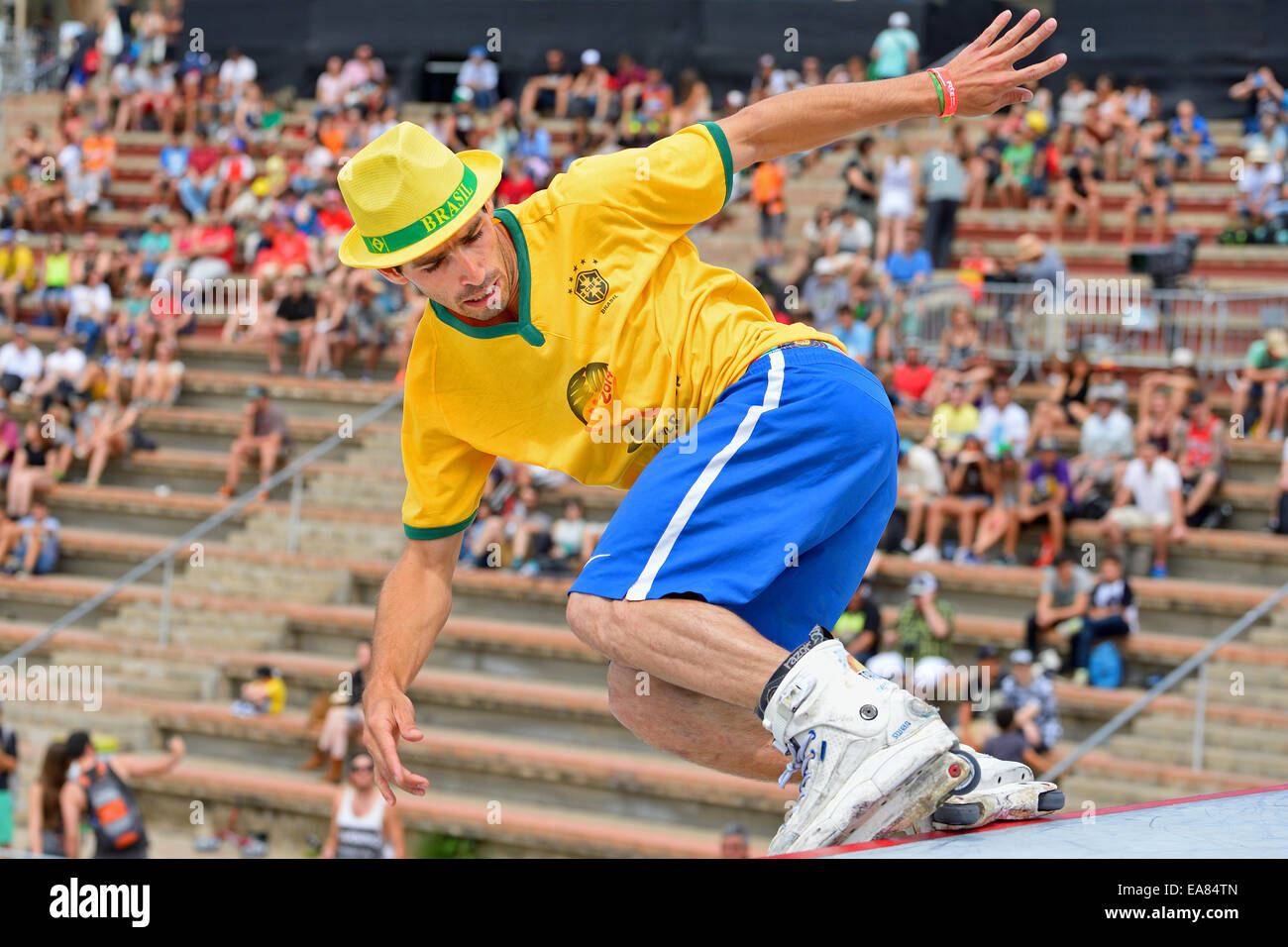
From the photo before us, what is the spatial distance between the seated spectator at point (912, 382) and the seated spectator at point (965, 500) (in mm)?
876

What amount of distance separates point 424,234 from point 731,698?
1.11 metres

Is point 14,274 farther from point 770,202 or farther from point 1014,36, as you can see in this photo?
point 1014,36

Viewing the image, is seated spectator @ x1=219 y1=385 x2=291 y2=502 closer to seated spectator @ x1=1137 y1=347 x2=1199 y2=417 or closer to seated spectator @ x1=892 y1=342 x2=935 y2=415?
seated spectator @ x1=892 y1=342 x2=935 y2=415

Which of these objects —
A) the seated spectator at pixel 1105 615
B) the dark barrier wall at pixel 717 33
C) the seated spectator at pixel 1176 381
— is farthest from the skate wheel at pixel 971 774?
the dark barrier wall at pixel 717 33

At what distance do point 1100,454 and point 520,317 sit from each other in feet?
29.6

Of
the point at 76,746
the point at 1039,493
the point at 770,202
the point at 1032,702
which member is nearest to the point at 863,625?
the point at 1032,702

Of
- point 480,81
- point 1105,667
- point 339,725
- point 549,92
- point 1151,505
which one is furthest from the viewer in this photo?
point 480,81

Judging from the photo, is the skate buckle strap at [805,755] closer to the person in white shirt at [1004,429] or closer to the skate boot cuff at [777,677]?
the skate boot cuff at [777,677]

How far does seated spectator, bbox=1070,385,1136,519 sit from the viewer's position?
1152 cm

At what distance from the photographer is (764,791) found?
1009 centimetres

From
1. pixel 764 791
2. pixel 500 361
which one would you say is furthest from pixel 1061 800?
pixel 764 791

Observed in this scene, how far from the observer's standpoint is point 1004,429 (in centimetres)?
1191

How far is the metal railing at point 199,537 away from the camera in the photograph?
12.8m

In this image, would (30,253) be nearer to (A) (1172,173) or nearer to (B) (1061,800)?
(A) (1172,173)
